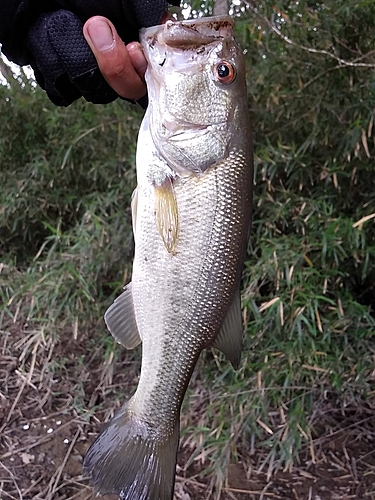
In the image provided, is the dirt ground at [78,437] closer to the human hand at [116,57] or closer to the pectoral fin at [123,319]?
the pectoral fin at [123,319]

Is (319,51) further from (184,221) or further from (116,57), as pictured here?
(184,221)

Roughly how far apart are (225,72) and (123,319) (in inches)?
28.0

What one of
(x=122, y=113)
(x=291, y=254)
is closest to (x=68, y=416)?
(x=291, y=254)

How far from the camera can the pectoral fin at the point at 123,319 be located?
1452 mm

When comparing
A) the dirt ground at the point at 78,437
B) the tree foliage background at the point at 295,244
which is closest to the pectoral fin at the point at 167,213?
the tree foliage background at the point at 295,244

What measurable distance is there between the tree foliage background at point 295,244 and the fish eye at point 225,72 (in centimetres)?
106

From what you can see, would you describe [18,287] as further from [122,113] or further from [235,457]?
[235,457]

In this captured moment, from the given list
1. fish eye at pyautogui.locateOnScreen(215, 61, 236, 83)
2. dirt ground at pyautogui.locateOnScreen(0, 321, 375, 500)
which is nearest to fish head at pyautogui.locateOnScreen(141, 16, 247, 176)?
fish eye at pyautogui.locateOnScreen(215, 61, 236, 83)

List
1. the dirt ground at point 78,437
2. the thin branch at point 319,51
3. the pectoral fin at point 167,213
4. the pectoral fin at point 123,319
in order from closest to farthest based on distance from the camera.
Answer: the pectoral fin at point 167,213, the pectoral fin at point 123,319, the thin branch at point 319,51, the dirt ground at point 78,437

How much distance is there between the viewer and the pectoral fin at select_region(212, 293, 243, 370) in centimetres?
138

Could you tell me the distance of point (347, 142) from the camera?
7.99 feet

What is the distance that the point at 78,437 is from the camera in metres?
2.72

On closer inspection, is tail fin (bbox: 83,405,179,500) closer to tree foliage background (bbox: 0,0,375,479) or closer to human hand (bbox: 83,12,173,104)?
human hand (bbox: 83,12,173,104)

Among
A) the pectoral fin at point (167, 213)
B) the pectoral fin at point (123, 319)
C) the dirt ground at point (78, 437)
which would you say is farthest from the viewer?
the dirt ground at point (78, 437)
